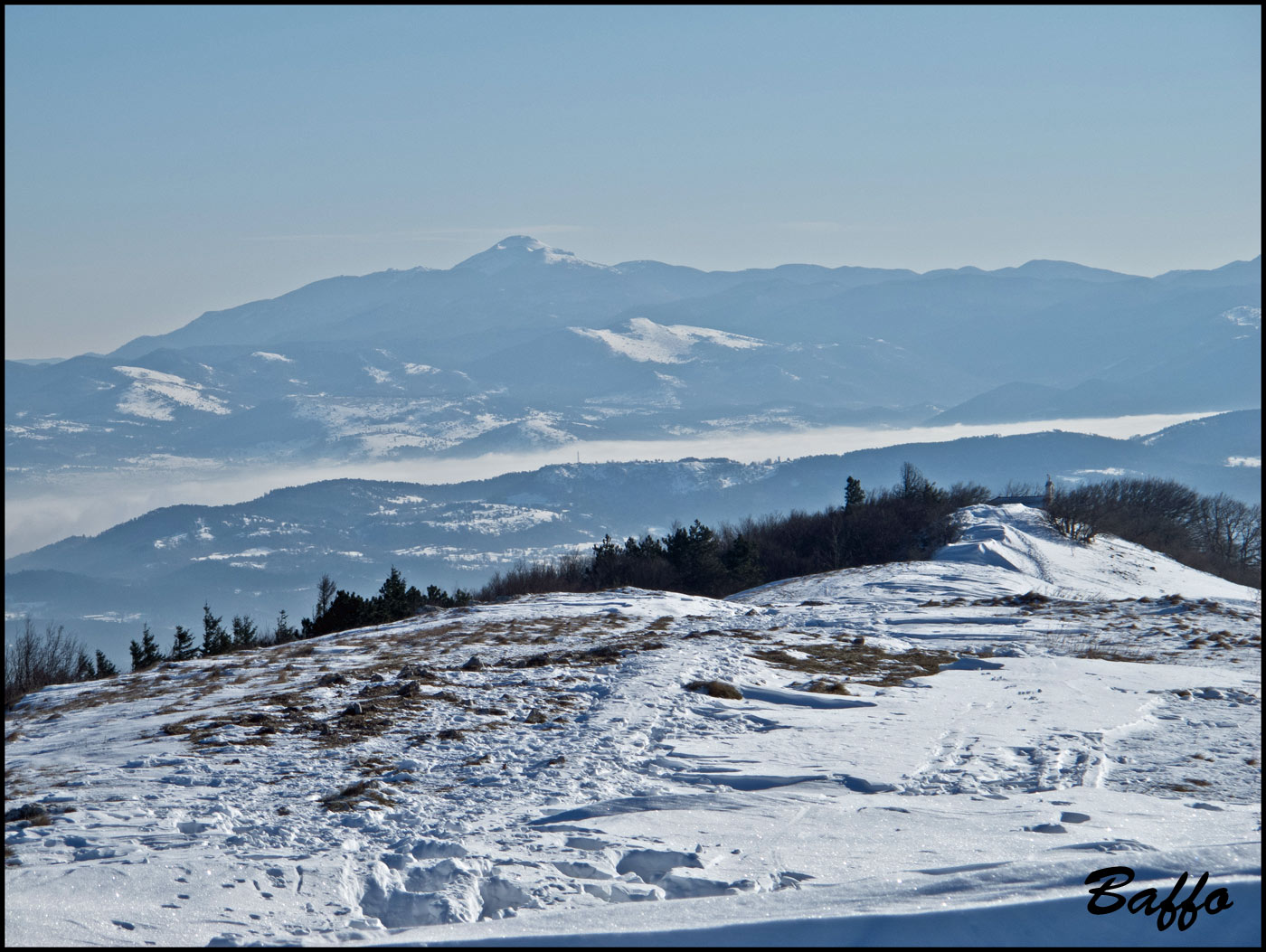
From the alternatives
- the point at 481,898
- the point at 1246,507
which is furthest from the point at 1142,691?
the point at 1246,507

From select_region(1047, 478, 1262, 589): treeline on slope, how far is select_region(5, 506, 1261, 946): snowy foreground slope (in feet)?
93.6

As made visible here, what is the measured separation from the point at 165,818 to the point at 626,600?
16.2 metres

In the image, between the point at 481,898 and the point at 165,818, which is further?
the point at 165,818

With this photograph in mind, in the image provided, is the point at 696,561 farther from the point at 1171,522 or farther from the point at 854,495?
the point at 1171,522

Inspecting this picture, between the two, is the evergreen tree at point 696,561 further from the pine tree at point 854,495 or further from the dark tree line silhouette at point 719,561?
the pine tree at point 854,495

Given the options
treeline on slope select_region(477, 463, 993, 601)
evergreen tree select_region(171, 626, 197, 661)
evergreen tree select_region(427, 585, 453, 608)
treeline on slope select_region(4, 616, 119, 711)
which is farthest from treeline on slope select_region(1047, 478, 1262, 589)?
treeline on slope select_region(4, 616, 119, 711)

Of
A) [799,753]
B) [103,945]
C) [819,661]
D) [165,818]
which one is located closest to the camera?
[103,945]

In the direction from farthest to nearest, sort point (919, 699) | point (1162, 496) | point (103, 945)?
1. point (1162, 496)
2. point (919, 699)
3. point (103, 945)

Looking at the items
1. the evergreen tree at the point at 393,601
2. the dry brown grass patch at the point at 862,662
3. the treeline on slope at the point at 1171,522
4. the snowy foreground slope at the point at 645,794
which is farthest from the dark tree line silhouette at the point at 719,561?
the dry brown grass patch at the point at 862,662

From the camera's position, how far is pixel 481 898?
21.2 ft

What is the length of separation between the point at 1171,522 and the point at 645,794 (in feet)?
182

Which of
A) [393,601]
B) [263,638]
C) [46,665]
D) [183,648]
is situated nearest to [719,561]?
[393,601]

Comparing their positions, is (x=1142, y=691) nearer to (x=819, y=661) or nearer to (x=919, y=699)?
(x=919, y=699)

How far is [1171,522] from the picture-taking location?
5666 cm
